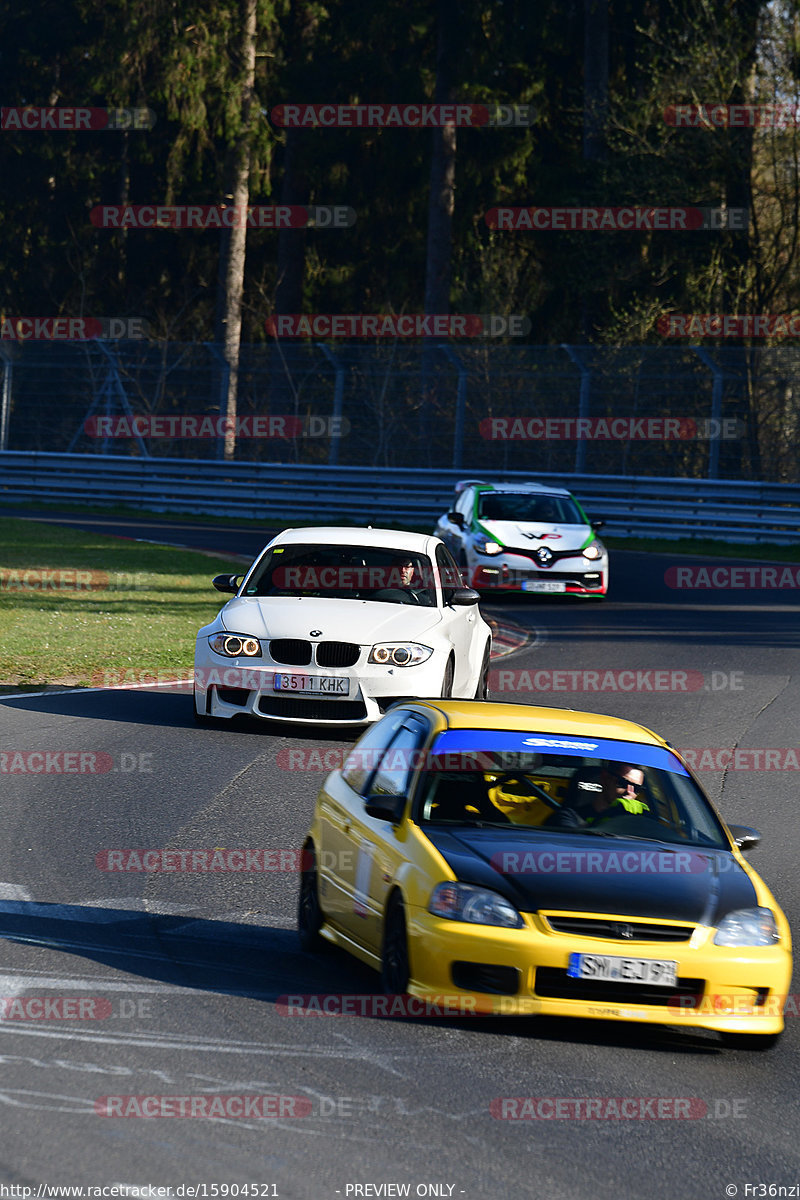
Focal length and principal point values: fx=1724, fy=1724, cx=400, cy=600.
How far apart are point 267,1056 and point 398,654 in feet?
23.1

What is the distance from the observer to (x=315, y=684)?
40.7 ft

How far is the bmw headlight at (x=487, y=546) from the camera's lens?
913 inches

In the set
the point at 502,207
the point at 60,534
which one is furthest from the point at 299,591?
the point at 502,207

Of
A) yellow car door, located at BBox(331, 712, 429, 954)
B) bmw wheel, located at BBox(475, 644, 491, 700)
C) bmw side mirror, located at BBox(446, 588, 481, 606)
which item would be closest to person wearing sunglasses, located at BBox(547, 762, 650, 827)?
yellow car door, located at BBox(331, 712, 429, 954)

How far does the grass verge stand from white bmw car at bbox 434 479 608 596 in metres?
3.58

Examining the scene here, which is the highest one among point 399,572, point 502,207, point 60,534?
point 502,207

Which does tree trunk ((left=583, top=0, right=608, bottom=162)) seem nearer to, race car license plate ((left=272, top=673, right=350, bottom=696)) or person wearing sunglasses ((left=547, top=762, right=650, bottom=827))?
race car license plate ((left=272, top=673, right=350, bottom=696))

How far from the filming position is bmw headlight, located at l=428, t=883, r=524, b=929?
20.0ft

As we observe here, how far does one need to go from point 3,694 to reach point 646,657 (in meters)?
6.68

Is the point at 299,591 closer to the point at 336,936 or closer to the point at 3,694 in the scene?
the point at 3,694

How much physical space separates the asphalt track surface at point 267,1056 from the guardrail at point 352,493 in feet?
66.5

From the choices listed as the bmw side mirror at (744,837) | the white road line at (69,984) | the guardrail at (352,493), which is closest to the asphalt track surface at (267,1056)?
the white road line at (69,984)

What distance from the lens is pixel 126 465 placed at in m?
37.6

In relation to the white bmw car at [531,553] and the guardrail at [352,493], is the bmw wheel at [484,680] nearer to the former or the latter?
the white bmw car at [531,553]
